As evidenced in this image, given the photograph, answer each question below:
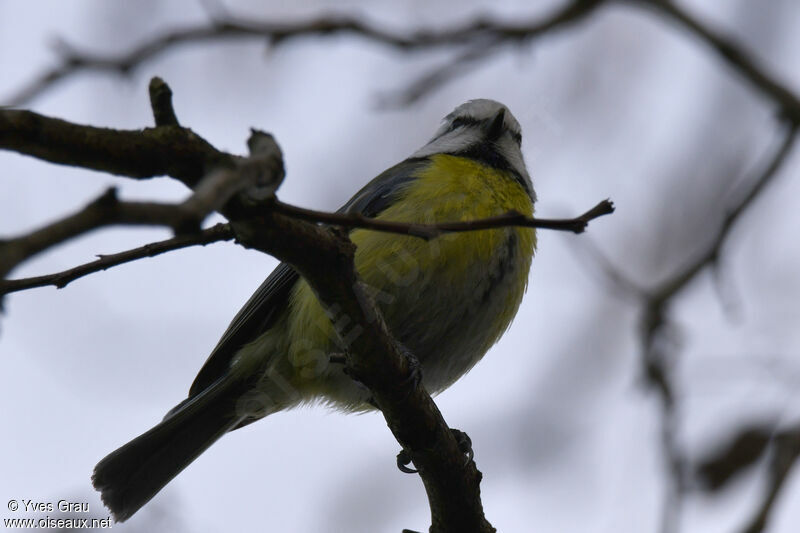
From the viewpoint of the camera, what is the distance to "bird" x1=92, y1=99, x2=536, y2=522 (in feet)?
14.2

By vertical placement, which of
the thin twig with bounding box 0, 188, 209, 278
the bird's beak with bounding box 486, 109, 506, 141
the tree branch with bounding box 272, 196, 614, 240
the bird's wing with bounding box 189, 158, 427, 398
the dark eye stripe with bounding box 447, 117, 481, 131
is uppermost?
the dark eye stripe with bounding box 447, 117, 481, 131

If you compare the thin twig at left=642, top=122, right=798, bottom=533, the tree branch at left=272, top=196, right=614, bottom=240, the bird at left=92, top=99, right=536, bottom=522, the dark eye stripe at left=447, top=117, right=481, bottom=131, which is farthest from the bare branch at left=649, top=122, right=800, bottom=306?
the dark eye stripe at left=447, top=117, right=481, bottom=131

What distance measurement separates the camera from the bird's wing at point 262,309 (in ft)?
15.2

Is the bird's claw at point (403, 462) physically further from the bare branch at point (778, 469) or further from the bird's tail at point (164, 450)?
the bare branch at point (778, 469)

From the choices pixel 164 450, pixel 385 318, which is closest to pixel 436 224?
pixel 385 318

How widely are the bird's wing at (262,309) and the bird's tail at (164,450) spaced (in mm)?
94

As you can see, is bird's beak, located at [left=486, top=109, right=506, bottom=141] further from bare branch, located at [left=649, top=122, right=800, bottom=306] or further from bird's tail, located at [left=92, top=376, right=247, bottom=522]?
bird's tail, located at [left=92, top=376, right=247, bottom=522]

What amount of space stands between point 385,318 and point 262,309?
2.34ft

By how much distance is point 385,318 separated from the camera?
4352mm

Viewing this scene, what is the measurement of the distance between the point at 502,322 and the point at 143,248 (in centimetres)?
234

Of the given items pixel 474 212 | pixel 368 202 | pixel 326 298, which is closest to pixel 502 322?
pixel 474 212

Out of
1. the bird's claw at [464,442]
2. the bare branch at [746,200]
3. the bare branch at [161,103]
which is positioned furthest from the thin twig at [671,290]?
the bare branch at [161,103]

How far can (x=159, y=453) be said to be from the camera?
15.6ft

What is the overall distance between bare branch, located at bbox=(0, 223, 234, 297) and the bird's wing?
69.1 inches
